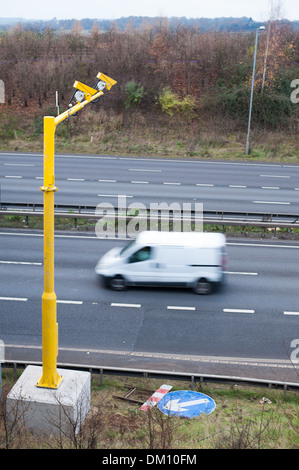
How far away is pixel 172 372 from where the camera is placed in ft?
34.1

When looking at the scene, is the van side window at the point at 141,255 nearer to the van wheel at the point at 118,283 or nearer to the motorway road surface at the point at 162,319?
the van wheel at the point at 118,283

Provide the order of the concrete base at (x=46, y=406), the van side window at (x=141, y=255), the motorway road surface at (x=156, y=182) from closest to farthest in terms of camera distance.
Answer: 1. the concrete base at (x=46, y=406)
2. the van side window at (x=141, y=255)
3. the motorway road surface at (x=156, y=182)

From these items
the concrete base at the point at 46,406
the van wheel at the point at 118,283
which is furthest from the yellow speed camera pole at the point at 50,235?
the van wheel at the point at 118,283

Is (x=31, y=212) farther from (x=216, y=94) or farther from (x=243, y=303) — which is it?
(x=216, y=94)

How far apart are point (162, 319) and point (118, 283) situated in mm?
2262

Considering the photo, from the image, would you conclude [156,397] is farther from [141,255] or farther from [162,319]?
[141,255]

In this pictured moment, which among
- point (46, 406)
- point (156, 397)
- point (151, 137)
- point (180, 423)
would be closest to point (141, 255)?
point (156, 397)

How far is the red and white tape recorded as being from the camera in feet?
31.0

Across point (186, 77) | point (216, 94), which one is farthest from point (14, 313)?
point (186, 77)

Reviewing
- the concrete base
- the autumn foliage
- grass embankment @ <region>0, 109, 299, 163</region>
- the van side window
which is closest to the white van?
the van side window

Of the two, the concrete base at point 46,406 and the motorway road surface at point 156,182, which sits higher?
the motorway road surface at point 156,182

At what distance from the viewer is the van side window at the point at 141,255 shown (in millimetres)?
14898

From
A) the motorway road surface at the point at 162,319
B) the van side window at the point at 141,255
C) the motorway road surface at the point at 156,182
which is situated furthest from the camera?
the motorway road surface at the point at 156,182

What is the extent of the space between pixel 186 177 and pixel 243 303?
15142mm
